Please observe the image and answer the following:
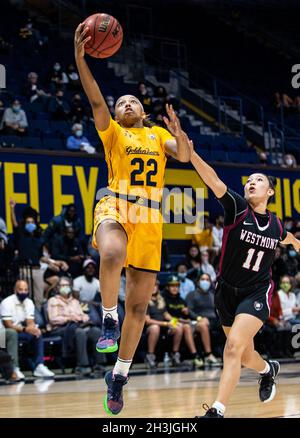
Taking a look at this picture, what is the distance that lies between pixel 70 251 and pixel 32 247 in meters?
0.97

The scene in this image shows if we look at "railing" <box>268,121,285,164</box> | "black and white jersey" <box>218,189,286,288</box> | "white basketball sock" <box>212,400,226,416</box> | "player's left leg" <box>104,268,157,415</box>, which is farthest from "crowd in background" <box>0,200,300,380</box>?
"white basketball sock" <box>212,400,226,416</box>

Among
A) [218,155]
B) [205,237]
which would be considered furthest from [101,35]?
[218,155]

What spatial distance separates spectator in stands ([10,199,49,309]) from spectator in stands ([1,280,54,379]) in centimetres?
102

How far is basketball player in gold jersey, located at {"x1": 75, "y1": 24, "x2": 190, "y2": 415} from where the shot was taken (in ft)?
23.9

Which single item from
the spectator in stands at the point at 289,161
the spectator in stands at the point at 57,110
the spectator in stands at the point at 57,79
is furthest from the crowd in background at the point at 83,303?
the spectator in stands at the point at 289,161

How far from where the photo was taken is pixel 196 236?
18078 mm

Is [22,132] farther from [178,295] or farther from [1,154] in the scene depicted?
[178,295]

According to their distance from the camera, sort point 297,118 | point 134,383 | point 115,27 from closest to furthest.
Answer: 1. point 115,27
2. point 134,383
3. point 297,118

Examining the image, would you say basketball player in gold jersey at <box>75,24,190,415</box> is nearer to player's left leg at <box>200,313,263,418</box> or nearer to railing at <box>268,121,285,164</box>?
player's left leg at <box>200,313,263,418</box>

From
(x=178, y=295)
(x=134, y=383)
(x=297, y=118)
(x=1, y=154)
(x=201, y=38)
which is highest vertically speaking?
(x=201, y=38)

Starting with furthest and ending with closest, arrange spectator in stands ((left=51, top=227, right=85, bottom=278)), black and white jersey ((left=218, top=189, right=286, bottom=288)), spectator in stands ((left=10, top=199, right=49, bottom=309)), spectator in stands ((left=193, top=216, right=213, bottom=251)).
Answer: spectator in stands ((left=193, top=216, right=213, bottom=251)) → spectator in stands ((left=51, top=227, right=85, bottom=278)) → spectator in stands ((left=10, top=199, right=49, bottom=309)) → black and white jersey ((left=218, top=189, right=286, bottom=288))

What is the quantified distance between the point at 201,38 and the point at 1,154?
46.2 ft
